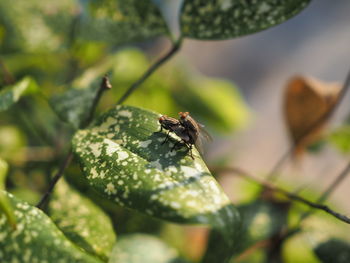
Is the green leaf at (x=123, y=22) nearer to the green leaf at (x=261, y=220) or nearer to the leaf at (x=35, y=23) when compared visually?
the leaf at (x=35, y=23)

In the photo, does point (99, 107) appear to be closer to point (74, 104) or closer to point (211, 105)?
point (211, 105)

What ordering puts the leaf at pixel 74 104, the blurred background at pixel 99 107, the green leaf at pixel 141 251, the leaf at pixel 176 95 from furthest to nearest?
the leaf at pixel 176 95 < the blurred background at pixel 99 107 < the green leaf at pixel 141 251 < the leaf at pixel 74 104

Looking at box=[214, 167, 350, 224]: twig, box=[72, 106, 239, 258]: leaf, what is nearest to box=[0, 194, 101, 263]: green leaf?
box=[72, 106, 239, 258]: leaf

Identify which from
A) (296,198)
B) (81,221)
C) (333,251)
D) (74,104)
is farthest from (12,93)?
(333,251)

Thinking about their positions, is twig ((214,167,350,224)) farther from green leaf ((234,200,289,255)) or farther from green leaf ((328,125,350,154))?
green leaf ((328,125,350,154))

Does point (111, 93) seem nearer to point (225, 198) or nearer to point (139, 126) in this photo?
point (139, 126)

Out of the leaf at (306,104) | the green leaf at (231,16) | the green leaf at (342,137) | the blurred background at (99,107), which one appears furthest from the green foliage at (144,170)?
the green leaf at (342,137)

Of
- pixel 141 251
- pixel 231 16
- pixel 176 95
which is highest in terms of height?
pixel 231 16
